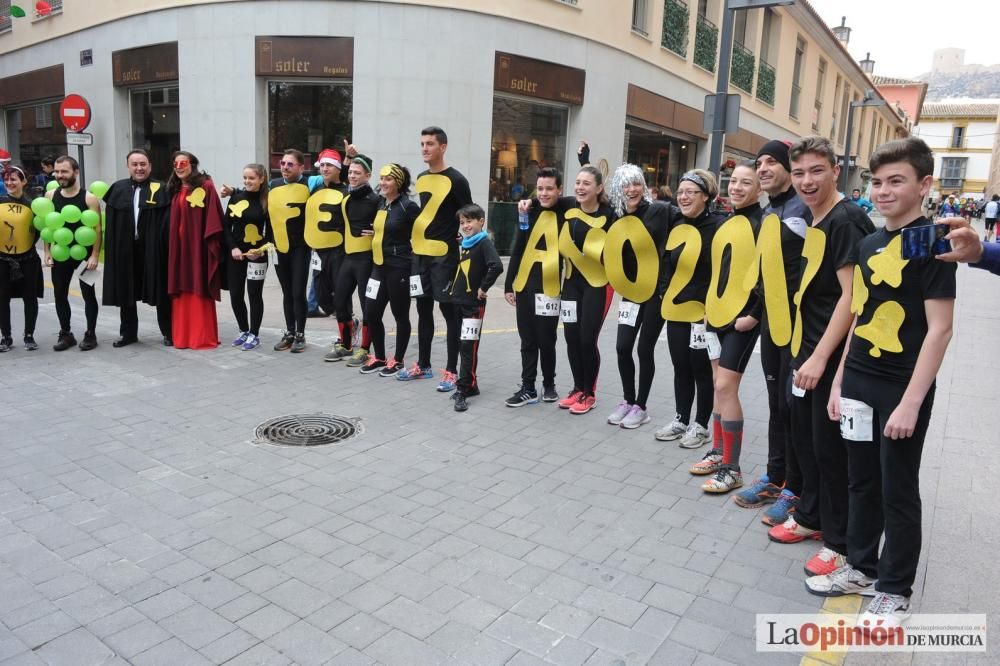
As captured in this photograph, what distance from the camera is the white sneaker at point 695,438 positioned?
18.0 ft

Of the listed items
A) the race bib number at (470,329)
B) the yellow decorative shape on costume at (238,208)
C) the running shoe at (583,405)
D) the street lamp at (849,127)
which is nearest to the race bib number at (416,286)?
the race bib number at (470,329)

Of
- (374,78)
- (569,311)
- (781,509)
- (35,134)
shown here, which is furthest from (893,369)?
(35,134)

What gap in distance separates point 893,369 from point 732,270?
1566mm

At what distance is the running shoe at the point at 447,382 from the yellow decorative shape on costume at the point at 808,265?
340cm

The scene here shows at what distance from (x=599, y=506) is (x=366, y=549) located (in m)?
1.45

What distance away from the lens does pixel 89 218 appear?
7633mm

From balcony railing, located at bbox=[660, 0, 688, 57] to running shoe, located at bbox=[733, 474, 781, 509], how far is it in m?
16.1

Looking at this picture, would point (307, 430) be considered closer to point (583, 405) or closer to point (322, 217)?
point (583, 405)

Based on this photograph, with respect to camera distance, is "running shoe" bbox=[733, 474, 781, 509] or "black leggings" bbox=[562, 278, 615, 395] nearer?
"running shoe" bbox=[733, 474, 781, 509]

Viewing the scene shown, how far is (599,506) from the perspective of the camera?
444 centimetres

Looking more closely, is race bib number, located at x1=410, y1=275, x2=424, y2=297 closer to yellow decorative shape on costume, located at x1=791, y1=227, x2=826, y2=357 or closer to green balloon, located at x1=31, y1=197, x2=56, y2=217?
yellow decorative shape on costume, located at x1=791, y1=227, x2=826, y2=357

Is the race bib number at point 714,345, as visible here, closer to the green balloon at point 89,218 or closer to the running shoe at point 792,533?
the running shoe at point 792,533

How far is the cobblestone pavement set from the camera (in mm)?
3076

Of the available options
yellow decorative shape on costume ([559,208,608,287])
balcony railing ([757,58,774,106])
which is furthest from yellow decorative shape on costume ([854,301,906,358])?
balcony railing ([757,58,774,106])
